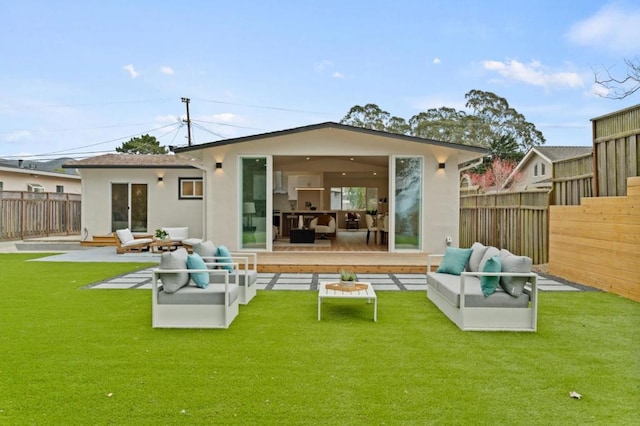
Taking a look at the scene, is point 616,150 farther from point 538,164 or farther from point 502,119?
point 502,119

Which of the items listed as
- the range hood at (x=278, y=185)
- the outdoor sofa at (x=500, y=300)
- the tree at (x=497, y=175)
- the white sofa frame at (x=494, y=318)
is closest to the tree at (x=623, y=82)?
the outdoor sofa at (x=500, y=300)

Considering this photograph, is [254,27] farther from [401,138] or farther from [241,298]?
[241,298]

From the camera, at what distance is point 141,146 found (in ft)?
99.6

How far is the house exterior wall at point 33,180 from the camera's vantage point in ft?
55.9

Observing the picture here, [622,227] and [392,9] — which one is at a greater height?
[392,9]

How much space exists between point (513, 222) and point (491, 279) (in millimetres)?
6187

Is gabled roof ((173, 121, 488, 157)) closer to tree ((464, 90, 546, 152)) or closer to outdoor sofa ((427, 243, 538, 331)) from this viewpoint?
outdoor sofa ((427, 243, 538, 331))

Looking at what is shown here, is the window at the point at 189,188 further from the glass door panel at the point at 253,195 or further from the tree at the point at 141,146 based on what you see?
the tree at the point at 141,146

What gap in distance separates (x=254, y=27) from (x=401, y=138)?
8360 mm

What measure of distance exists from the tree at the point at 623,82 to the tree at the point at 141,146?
92.6ft

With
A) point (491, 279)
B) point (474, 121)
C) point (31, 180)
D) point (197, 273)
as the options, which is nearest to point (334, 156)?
point (197, 273)

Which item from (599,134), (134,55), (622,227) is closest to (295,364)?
(622,227)

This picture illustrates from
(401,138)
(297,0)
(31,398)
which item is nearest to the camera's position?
(31,398)

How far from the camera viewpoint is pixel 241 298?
19.1 ft
